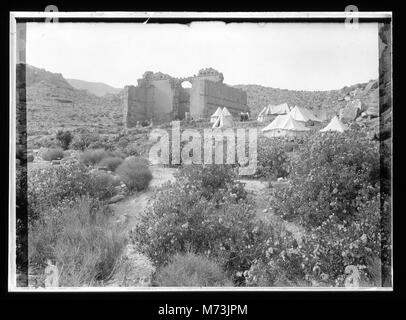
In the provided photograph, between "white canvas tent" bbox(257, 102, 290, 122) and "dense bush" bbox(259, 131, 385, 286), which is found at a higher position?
"white canvas tent" bbox(257, 102, 290, 122)

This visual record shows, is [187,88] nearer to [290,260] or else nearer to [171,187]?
[171,187]

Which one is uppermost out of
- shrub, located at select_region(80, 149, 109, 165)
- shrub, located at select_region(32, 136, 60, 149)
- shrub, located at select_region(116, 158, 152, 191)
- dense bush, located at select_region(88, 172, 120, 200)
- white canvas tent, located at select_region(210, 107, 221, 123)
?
white canvas tent, located at select_region(210, 107, 221, 123)

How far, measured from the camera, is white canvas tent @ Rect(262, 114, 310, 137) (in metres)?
6.68

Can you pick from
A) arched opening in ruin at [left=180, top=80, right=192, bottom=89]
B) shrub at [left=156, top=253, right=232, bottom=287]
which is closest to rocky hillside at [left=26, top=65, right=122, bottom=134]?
arched opening in ruin at [left=180, top=80, right=192, bottom=89]

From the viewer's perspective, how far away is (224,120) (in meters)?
6.70

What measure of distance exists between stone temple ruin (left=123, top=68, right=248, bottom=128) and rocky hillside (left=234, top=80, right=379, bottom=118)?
0.11m

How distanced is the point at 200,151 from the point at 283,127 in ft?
3.06

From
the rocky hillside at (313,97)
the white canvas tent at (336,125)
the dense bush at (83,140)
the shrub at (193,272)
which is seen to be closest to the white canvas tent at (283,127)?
the rocky hillside at (313,97)

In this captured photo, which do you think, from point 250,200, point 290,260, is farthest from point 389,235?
Answer: point 250,200

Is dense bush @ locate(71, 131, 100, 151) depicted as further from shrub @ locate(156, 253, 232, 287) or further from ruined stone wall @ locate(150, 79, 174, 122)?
shrub @ locate(156, 253, 232, 287)

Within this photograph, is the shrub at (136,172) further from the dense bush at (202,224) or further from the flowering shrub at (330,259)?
the flowering shrub at (330,259)

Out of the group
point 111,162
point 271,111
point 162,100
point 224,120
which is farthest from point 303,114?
point 111,162

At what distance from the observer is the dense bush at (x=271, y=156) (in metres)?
6.70

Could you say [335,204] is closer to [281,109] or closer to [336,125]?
[336,125]
